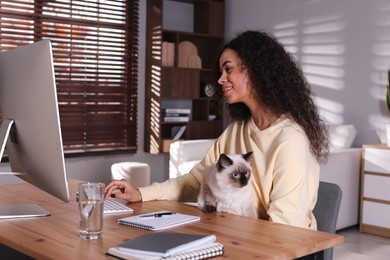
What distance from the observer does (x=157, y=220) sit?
1.59 meters

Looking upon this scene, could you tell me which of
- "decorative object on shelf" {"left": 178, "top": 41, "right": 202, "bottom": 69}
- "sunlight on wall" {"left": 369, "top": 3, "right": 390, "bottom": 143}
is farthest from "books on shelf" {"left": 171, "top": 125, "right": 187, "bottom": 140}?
"sunlight on wall" {"left": 369, "top": 3, "right": 390, "bottom": 143}

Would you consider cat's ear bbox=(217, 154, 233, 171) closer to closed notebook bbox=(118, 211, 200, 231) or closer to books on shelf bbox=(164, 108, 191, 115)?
closed notebook bbox=(118, 211, 200, 231)

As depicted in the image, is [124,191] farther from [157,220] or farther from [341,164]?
[341,164]

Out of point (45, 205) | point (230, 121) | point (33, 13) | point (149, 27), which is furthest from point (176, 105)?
point (45, 205)

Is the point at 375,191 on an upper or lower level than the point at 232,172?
lower

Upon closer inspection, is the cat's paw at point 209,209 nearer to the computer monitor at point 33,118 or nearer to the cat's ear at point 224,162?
the cat's ear at point 224,162

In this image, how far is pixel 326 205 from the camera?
1891 millimetres

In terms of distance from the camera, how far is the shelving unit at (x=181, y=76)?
5.68 metres

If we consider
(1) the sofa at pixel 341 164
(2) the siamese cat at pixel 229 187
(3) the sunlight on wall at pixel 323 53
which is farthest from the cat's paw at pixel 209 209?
(3) the sunlight on wall at pixel 323 53

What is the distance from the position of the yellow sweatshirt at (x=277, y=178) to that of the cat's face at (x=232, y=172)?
0.12 metres

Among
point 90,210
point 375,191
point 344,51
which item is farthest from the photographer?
point 344,51

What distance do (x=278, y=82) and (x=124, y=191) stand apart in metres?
0.71

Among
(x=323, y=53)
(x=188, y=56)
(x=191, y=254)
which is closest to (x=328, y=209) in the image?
(x=191, y=254)

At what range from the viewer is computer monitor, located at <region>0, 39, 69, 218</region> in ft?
4.73
